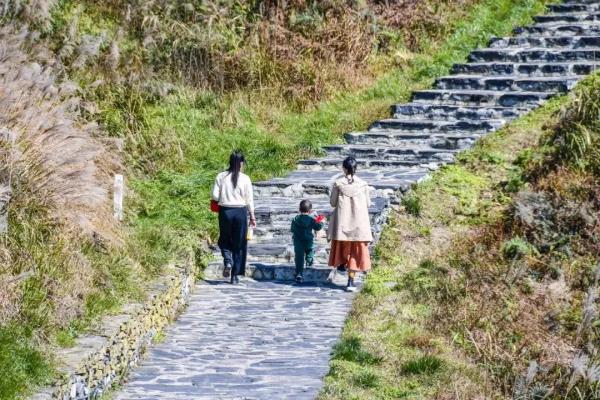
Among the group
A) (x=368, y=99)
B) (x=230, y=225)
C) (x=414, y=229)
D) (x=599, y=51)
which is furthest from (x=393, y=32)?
(x=230, y=225)

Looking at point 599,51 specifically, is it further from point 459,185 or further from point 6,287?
point 6,287

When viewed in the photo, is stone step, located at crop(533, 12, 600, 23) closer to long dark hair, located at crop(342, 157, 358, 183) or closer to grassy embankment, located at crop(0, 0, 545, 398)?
grassy embankment, located at crop(0, 0, 545, 398)

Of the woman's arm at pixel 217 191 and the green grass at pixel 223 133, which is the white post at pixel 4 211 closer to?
the woman's arm at pixel 217 191

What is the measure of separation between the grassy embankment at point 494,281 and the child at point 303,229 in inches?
32.2

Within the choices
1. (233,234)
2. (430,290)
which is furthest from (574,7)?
(430,290)

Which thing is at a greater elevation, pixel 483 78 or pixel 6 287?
pixel 483 78

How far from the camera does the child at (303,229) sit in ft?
42.5

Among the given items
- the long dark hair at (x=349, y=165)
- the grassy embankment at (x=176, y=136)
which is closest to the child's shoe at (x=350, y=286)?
the long dark hair at (x=349, y=165)

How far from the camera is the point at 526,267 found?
12.4 metres

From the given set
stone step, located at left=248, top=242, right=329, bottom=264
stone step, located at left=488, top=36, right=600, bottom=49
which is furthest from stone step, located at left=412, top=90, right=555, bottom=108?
stone step, located at left=248, top=242, right=329, bottom=264

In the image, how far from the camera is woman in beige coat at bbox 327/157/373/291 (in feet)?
41.8

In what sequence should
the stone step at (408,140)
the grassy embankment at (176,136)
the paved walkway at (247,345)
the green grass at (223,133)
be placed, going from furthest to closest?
the stone step at (408,140), the green grass at (223,133), the grassy embankment at (176,136), the paved walkway at (247,345)

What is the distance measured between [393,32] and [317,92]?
8.86ft

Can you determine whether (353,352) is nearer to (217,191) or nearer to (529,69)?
(217,191)
